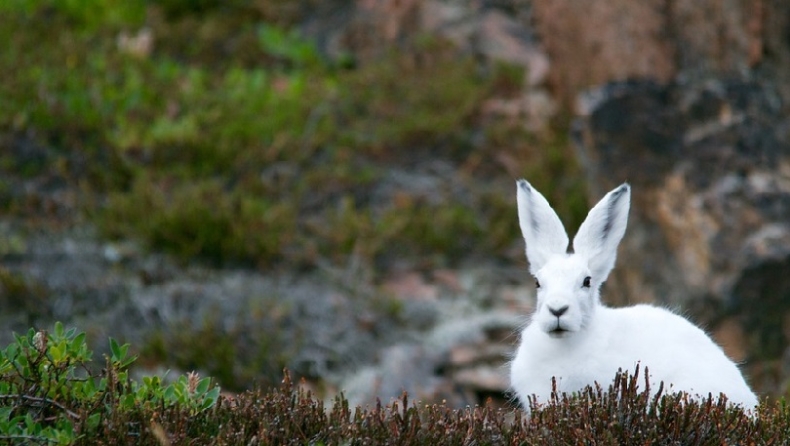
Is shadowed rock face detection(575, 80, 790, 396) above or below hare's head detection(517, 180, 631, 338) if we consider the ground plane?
above

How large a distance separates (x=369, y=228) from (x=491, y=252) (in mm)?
1082

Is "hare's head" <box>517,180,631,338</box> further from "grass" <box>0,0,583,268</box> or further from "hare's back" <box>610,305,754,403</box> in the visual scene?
"grass" <box>0,0,583,268</box>

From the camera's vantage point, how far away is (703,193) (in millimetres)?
7434

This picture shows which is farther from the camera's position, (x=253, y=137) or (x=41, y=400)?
(x=253, y=137)

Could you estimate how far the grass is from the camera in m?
8.29

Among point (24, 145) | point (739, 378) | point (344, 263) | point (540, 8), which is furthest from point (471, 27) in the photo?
point (739, 378)

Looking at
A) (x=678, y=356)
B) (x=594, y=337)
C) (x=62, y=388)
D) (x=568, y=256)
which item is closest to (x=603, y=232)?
(x=568, y=256)

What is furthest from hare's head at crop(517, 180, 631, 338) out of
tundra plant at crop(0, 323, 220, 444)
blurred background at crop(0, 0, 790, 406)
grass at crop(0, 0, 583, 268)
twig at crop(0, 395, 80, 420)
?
grass at crop(0, 0, 583, 268)

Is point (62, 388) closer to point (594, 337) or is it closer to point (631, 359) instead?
point (594, 337)

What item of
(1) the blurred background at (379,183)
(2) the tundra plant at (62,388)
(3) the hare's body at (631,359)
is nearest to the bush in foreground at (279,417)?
(2) the tundra plant at (62,388)

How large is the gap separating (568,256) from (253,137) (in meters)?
5.42

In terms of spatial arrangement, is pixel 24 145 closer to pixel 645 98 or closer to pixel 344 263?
pixel 344 263

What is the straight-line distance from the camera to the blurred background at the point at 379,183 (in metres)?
7.22

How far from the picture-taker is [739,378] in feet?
13.7
